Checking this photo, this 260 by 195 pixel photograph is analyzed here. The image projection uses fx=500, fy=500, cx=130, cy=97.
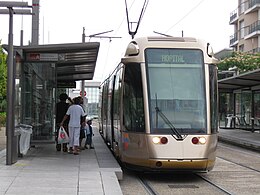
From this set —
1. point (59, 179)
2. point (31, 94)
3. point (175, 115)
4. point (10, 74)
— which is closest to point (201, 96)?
point (175, 115)

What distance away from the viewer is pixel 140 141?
1091 centimetres

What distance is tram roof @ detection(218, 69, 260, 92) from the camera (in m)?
24.4

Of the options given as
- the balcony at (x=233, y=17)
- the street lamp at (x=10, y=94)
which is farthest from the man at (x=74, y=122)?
the balcony at (x=233, y=17)

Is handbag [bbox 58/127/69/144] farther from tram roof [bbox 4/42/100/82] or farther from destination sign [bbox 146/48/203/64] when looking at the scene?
destination sign [bbox 146/48/203/64]

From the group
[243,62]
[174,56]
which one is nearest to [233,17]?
[243,62]

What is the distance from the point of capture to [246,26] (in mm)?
68750

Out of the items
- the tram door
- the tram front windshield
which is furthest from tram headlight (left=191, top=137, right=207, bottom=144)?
the tram door

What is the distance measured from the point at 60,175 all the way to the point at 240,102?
22.5 metres

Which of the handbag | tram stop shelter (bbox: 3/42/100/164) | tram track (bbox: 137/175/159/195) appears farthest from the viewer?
the handbag

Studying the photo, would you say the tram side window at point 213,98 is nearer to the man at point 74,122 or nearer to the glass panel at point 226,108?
the man at point 74,122

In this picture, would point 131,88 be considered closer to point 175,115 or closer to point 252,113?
point 175,115

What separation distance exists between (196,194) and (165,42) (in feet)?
12.3

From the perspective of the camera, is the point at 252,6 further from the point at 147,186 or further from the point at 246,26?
the point at 147,186

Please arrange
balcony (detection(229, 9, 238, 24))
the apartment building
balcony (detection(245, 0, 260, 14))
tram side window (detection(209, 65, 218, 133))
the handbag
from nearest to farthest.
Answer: tram side window (detection(209, 65, 218, 133)) < the handbag < balcony (detection(245, 0, 260, 14)) < the apartment building < balcony (detection(229, 9, 238, 24))
